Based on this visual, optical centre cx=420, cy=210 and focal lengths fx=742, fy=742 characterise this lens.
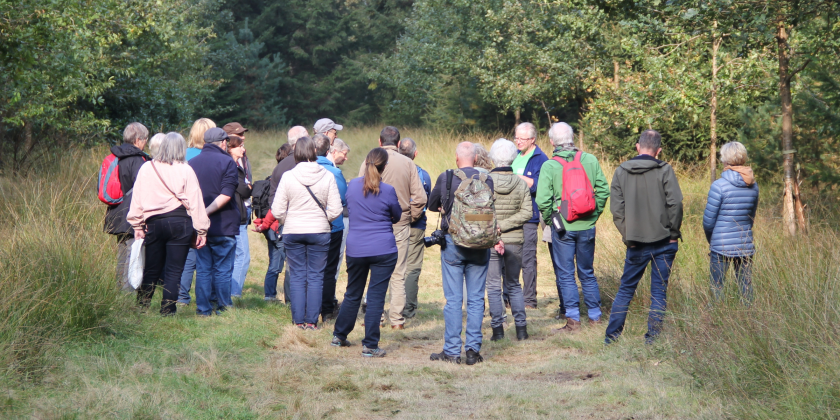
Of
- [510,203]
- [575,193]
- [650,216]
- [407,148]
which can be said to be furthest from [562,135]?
[407,148]

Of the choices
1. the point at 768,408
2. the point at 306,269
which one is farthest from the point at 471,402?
the point at 306,269

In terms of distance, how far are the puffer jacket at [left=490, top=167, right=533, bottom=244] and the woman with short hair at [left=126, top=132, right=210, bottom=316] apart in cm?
260

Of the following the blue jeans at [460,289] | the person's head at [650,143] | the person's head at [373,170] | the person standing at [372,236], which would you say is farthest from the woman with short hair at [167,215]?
the person's head at [650,143]

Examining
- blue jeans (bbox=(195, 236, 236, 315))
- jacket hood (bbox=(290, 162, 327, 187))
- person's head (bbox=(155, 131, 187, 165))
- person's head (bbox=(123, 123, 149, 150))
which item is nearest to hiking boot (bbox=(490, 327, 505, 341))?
jacket hood (bbox=(290, 162, 327, 187))

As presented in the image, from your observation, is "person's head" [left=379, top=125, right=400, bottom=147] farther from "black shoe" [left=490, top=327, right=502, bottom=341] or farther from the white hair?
"black shoe" [left=490, top=327, right=502, bottom=341]

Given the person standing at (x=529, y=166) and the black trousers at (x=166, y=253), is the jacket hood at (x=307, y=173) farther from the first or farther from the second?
the person standing at (x=529, y=166)

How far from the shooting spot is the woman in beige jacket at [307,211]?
6.55 meters

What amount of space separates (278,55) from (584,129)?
1042 inches

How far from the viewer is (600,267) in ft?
28.0

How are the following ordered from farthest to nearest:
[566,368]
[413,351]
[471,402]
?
[413,351] < [566,368] < [471,402]

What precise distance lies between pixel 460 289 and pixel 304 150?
184cm

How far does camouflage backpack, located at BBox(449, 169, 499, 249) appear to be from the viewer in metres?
5.82

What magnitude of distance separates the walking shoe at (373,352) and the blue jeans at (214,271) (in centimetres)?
173

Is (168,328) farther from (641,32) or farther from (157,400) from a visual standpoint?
(641,32)
